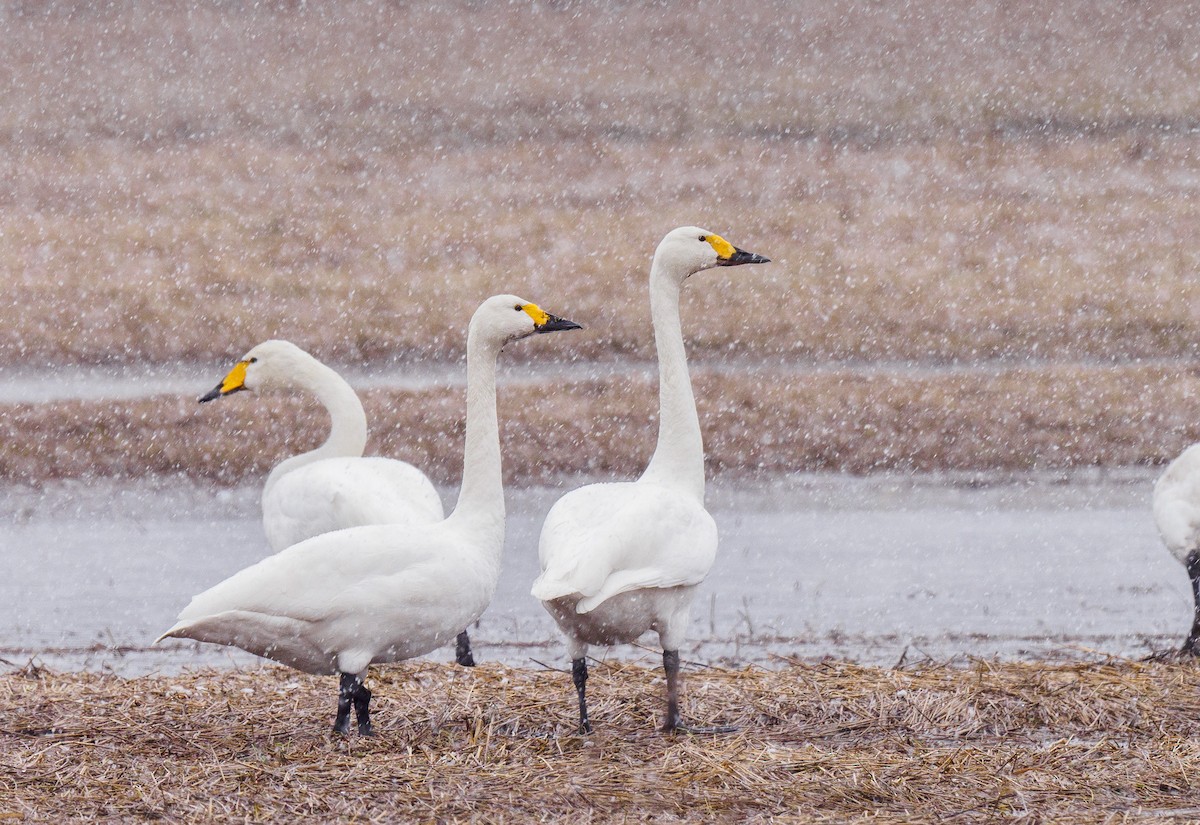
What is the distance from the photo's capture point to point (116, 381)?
16625mm

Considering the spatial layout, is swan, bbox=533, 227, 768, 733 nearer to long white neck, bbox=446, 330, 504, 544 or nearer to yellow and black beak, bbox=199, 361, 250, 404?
long white neck, bbox=446, 330, 504, 544

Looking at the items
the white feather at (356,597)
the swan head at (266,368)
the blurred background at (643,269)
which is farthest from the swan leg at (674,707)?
the swan head at (266,368)

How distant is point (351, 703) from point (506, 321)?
151cm

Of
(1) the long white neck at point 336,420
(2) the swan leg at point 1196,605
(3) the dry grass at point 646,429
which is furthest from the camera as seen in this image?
(3) the dry grass at point 646,429

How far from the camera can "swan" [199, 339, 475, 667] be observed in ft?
23.3

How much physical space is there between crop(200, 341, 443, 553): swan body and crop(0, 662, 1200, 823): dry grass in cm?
74

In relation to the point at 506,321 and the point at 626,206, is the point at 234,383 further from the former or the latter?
the point at 626,206

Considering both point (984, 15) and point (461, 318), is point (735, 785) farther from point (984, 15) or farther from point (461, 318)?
point (984, 15)

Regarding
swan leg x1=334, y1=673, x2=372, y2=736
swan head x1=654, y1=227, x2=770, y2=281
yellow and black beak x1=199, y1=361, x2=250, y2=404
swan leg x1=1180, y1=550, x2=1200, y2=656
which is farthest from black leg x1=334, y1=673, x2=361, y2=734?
swan leg x1=1180, y1=550, x2=1200, y2=656

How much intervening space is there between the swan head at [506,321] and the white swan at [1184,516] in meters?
3.62

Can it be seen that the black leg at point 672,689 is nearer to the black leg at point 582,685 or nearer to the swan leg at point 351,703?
the black leg at point 582,685

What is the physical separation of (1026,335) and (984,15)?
22.7 meters

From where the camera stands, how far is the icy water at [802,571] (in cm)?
752

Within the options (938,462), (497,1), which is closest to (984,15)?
(497,1)
